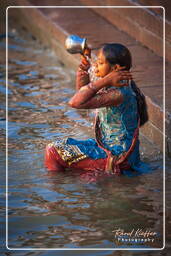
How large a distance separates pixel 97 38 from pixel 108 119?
11.2 ft

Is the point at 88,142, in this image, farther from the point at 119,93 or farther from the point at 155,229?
the point at 155,229

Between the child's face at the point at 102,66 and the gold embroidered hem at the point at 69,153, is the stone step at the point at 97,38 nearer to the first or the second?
the gold embroidered hem at the point at 69,153

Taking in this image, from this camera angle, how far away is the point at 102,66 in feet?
16.7

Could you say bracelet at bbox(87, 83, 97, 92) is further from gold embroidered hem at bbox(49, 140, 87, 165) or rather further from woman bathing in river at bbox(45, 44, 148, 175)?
gold embroidered hem at bbox(49, 140, 87, 165)

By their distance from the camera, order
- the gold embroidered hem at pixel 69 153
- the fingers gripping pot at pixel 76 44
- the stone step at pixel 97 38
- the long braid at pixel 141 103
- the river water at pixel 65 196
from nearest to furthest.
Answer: the river water at pixel 65 196 → the fingers gripping pot at pixel 76 44 → the long braid at pixel 141 103 → the gold embroidered hem at pixel 69 153 → the stone step at pixel 97 38

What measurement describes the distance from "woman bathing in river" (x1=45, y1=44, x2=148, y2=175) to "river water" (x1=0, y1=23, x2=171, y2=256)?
125 millimetres

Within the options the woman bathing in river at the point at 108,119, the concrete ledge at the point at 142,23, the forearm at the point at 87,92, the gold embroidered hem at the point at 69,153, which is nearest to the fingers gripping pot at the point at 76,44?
the woman bathing in river at the point at 108,119

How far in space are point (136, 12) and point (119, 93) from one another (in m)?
3.44

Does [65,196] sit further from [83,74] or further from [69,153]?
[83,74]

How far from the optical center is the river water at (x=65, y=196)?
4.59 m

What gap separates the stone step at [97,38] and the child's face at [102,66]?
39.0 inches

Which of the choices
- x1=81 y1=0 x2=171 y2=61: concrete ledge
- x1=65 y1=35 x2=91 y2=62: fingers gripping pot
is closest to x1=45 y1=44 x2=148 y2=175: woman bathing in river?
x1=65 y1=35 x2=91 y2=62: fingers gripping pot

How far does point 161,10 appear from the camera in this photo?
776 cm

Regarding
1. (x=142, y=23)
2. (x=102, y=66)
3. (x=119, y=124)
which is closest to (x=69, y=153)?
(x=119, y=124)
